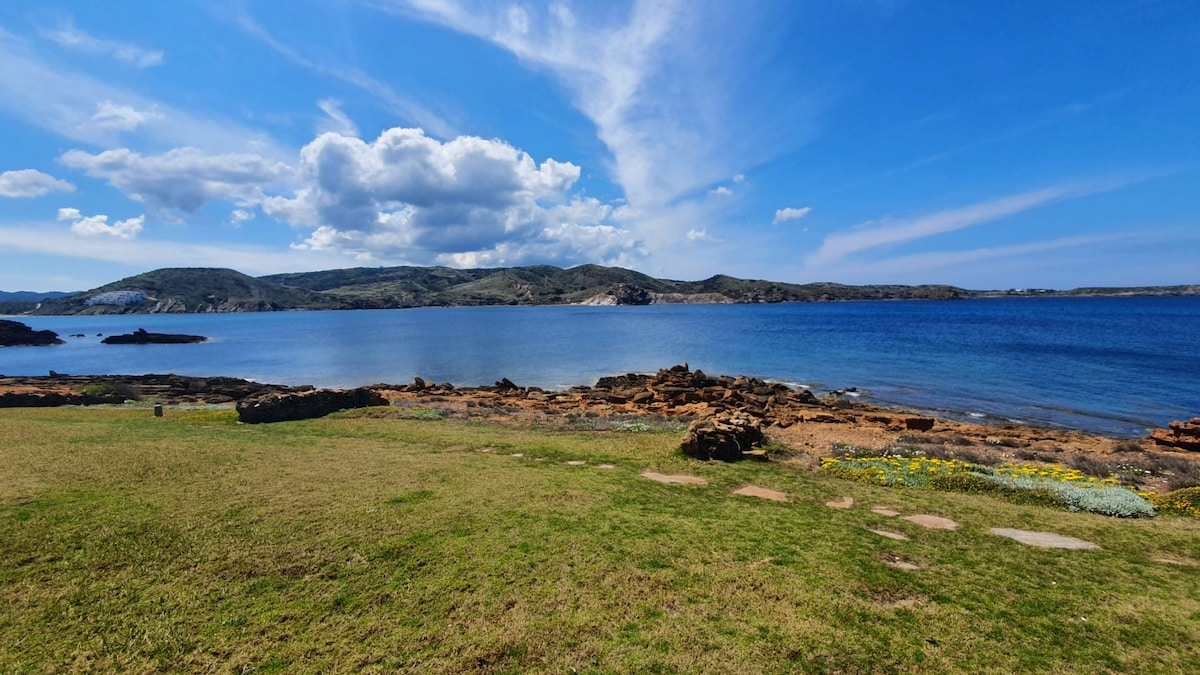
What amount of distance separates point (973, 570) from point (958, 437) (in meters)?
17.5

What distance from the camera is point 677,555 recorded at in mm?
8125

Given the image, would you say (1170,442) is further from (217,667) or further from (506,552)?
(217,667)

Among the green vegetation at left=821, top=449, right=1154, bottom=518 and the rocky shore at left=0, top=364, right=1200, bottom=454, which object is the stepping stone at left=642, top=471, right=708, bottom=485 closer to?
the green vegetation at left=821, top=449, right=1154, bottom=518

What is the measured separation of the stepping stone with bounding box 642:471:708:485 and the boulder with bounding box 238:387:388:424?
17714 millimetres

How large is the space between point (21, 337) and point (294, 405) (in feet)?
449

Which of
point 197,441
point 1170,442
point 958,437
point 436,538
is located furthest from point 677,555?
point 1170,442

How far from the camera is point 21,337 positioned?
4267 inches

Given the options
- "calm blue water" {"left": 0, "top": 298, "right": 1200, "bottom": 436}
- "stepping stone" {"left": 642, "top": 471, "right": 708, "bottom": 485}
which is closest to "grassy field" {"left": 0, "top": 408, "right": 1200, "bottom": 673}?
"stepping stone" {"left": 642, "top": 471, "right": 708, "bottom": 485}

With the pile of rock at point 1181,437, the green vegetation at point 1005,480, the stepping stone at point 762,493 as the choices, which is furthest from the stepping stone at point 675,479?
the pile of rock at point 1181,437

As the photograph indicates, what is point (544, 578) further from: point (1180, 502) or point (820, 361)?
point (820, 361)

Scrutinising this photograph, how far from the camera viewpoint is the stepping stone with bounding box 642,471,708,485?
1280cm

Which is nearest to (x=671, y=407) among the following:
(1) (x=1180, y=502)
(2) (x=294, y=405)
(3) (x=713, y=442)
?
(3) (x=713, y=442)

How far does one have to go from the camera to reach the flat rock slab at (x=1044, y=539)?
8984mm

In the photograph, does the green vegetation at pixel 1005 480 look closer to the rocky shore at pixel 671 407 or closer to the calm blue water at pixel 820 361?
the rocky shore at pixel 671 407
